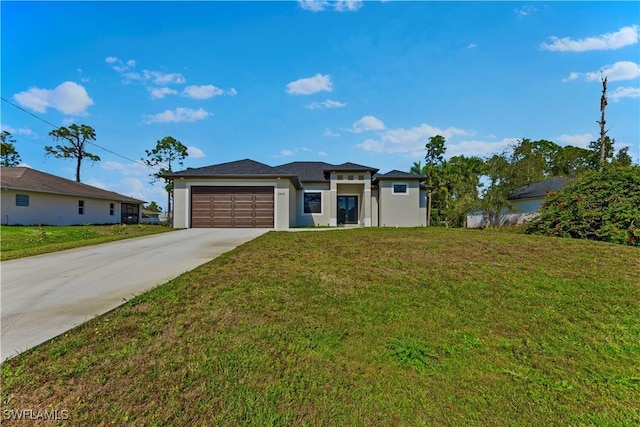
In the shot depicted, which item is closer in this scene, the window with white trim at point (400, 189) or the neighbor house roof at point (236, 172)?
the neighbor house roof at point (236, 172)

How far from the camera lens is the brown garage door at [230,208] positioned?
15180 mm

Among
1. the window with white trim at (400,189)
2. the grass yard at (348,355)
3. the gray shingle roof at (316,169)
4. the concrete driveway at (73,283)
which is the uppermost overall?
the gray shingle roof at (316,169)

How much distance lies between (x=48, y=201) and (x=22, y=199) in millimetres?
1552

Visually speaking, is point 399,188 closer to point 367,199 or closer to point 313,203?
point 367,199

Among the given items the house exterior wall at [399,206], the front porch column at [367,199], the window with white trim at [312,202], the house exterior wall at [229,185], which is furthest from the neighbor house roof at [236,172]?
the house exterior wall at [399,206]

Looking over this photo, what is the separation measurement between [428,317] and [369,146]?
21349mm

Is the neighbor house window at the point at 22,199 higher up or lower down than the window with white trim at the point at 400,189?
lower down

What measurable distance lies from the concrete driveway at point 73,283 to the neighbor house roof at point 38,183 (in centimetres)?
1485

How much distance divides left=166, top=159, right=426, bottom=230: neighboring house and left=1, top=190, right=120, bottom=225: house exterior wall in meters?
10.4

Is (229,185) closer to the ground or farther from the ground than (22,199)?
farther from the ground

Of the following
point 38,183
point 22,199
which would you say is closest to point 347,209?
point 22,199

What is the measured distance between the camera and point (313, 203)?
19.7m

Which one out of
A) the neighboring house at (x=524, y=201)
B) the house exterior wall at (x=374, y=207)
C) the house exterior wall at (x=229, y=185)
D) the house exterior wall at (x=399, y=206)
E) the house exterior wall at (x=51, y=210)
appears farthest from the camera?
the house exterior wall at (x=374, y=207)

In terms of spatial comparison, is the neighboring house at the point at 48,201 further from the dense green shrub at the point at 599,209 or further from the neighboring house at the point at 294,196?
the dense green shrub at the point at 599,209
